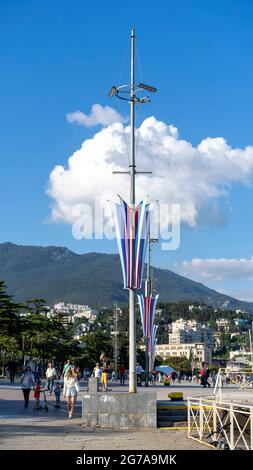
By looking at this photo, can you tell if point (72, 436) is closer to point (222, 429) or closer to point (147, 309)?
point (222, 429)

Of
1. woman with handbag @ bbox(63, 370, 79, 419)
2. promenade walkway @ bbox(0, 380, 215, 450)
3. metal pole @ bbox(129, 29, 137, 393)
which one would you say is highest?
metal pole @ bbox(129, 29, 137, 393)

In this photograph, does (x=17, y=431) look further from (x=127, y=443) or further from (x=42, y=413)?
(x=42, y=413)

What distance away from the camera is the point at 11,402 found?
24.7 m

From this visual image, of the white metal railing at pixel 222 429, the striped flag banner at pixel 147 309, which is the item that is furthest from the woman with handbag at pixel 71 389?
the striped flag banner at pixel 147 309

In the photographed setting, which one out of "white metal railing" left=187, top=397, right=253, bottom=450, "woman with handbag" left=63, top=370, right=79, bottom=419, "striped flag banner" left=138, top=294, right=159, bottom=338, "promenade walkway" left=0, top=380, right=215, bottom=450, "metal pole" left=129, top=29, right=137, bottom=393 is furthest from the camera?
"striped flag banner" left=138, top=294, right=159, bottom=338

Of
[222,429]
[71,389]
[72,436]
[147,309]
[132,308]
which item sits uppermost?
[147,309]

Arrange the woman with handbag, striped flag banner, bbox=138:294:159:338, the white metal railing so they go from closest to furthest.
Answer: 1. the white metal railing
2. the woman with handbag
3. striped flag banner, bbox=138:294:159:338

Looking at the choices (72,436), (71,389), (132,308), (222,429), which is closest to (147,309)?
(71,389)

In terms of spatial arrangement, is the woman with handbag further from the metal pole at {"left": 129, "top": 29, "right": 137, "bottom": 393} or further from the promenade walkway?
the metal pole at {"left": 129, "top": 29, "right": 137, "bottom": 393}

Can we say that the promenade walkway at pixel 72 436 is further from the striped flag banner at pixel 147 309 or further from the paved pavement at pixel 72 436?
the striped flag banner at pixel 147 309

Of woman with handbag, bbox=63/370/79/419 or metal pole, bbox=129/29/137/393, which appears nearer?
metal pole, bbox=129/29/137/393

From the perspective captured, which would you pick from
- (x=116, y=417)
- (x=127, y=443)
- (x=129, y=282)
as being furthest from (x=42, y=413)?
(x=127, y=443)

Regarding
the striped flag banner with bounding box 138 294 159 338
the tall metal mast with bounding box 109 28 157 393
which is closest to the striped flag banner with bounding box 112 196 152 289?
the tall metal mast with bounding box 109 28 157 393
